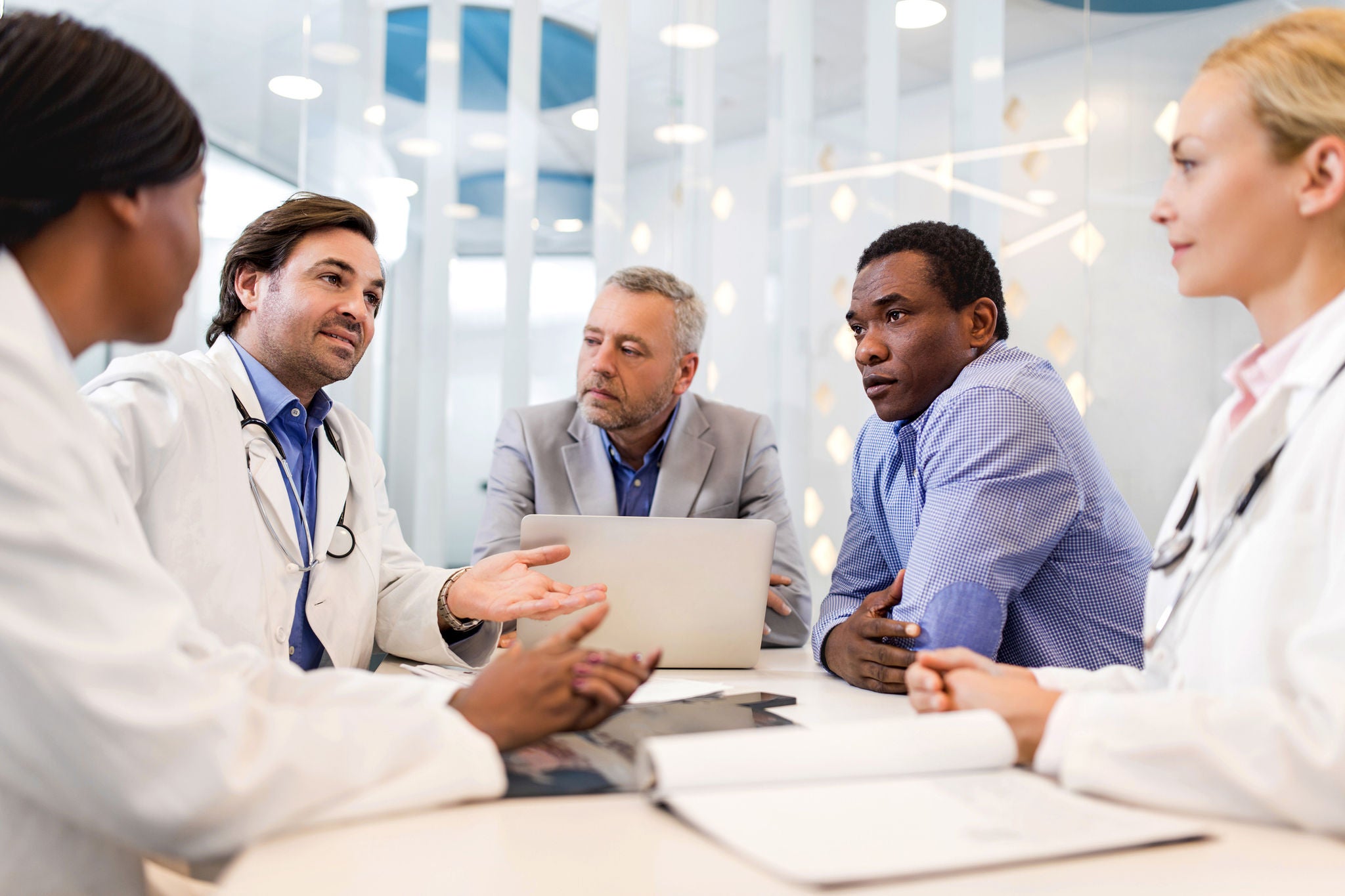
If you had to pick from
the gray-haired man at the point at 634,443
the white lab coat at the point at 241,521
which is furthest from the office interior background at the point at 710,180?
the white lab coat at the point at 241,521

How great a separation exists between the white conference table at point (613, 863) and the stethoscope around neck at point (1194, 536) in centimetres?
28

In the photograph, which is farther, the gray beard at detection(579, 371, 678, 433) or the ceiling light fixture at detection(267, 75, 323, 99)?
the ceiling light fixture at detection(267, 75, 323, 99)

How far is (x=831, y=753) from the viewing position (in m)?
0.85

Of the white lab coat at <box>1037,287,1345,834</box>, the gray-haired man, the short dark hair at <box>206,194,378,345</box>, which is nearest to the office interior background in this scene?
the gray-haired man

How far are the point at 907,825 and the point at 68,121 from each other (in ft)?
3.33

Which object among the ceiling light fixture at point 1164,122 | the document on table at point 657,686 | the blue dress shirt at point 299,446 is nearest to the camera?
the document on table at point 657,686

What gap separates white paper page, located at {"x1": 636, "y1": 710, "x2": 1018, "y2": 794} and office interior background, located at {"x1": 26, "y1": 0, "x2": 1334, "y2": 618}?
264 centimetres

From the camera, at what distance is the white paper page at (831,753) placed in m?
0.82

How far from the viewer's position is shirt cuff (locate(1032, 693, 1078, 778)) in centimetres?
90

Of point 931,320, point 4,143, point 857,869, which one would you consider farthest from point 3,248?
point 931,320

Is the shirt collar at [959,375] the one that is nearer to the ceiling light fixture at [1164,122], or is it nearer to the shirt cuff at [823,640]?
the shirt cuff at [823,640]

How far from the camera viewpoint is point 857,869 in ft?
2.18

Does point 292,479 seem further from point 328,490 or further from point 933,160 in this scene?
point 933,160

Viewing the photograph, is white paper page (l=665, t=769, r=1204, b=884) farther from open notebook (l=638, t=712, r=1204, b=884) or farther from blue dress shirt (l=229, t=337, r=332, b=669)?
blue dress shirt (l=229, t=337, r=332, b=669)
